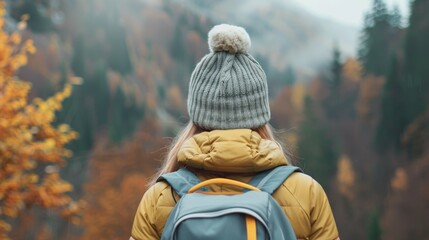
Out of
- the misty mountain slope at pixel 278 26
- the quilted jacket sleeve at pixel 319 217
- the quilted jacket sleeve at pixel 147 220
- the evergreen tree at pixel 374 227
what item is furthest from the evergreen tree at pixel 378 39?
the quilted jacket sleeve at pixel 147 220

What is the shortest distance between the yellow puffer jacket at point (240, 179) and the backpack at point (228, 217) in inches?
2.0

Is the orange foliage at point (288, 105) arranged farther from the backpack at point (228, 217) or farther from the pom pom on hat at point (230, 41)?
the backpack at point (228, 217)

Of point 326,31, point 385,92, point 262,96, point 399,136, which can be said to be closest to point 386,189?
point 399,136

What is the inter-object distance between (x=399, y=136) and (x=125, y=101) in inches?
125

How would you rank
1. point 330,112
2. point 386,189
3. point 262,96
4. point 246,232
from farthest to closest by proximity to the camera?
point 330,112, point 386,189, point 262,96, point 246,232

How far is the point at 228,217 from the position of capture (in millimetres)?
1580

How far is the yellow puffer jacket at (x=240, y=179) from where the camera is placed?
1686 mm

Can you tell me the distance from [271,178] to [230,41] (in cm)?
40

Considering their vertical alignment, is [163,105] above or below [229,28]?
below

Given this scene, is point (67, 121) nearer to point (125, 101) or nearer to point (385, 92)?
point (125, 101)

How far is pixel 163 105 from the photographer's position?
27.5 ft

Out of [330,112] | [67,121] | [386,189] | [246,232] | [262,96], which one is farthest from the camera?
[67,121]

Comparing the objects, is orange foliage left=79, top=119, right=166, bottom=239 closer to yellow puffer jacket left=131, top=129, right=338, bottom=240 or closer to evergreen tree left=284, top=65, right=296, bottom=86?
evergreen tree left=284, top=65, right=296, bottom=86

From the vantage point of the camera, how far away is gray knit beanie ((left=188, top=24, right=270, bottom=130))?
6.03ft
